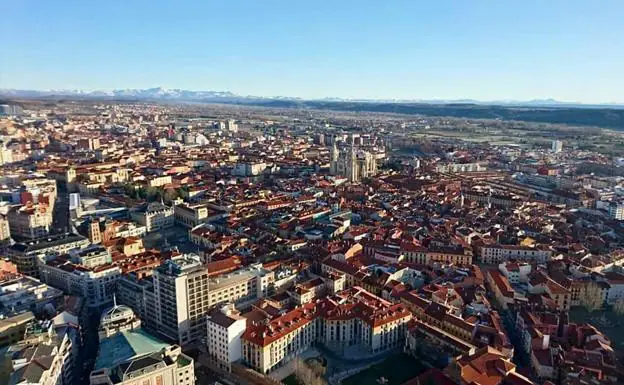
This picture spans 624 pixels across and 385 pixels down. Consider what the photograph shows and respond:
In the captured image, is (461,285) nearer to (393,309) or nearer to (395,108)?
(393,309)

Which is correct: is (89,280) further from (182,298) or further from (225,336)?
(225,336)

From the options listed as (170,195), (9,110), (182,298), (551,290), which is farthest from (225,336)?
(9,110)

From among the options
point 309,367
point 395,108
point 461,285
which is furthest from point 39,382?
point 395,108

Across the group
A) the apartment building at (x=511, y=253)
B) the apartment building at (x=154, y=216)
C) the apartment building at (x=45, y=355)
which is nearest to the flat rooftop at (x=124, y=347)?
the apartment building at (x=45, y=355)

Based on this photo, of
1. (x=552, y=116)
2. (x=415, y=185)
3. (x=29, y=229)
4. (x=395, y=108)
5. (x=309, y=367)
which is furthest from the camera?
(x=395, y=108)

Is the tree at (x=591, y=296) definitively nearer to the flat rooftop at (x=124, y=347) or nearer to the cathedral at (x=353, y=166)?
the flat rooftop at (x=124, y=347)
